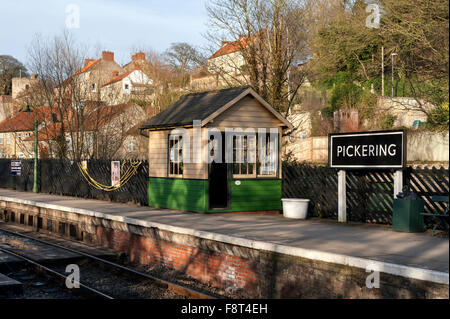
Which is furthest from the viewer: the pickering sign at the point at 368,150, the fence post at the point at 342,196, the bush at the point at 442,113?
the bush at the point at 442,113

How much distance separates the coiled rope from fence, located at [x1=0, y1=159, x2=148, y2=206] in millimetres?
123

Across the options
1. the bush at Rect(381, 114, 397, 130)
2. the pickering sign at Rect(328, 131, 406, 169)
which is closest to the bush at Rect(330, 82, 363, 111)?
the bush at Rect(381, 114, 397, 130)

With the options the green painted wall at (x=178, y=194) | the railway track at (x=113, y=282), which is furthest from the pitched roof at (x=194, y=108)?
the railway track at (x=113, y=282)

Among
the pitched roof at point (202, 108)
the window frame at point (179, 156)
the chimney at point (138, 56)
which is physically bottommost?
the window frame at point (179, 156)

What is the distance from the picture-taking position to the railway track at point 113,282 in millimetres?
9508

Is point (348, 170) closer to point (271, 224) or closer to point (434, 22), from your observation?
point (271, 224)

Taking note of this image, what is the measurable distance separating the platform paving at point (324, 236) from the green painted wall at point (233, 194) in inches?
18.7

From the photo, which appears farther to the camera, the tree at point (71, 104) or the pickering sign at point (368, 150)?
the tree at point (71, 104)

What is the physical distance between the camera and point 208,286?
10.2 m

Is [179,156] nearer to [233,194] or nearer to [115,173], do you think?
[233,194]

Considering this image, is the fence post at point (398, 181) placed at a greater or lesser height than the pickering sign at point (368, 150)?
lesser

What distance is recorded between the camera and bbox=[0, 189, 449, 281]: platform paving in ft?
26.1

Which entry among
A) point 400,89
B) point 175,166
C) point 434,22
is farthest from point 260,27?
point 400,89

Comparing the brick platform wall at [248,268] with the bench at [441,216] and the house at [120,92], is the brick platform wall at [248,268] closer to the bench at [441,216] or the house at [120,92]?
the bench at [441,216]
